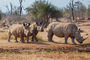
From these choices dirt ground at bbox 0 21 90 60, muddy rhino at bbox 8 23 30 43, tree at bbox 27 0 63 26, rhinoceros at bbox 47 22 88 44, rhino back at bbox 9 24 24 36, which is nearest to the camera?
dirt ground at bbox 0 21 90 60

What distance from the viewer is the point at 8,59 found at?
7.04 metres

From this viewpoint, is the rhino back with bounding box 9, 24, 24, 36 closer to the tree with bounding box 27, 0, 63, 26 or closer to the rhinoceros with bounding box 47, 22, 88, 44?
the rhinoceros with bounding box 47, 22, 88, 44

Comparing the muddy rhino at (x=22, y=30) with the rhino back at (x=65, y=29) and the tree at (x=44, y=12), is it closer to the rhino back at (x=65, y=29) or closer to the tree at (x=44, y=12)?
the rhino back at (x=65, y=29)

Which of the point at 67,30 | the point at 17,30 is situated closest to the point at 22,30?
the point at 17,30

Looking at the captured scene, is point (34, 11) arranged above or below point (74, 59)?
above

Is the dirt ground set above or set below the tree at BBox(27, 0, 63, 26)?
below

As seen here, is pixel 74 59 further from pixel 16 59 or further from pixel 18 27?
pixel 18 27

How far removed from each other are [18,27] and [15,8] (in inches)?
2010

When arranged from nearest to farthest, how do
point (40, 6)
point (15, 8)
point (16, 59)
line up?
point (16, 59) → point (40, 6) → point (15, 8)

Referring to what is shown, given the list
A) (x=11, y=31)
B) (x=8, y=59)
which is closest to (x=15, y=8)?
(x=11, y=31)

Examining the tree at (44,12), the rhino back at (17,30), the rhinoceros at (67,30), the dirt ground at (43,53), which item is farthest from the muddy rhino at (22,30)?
the tree at (44,12)

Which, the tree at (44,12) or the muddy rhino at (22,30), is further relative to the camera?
the tree at (44,12)

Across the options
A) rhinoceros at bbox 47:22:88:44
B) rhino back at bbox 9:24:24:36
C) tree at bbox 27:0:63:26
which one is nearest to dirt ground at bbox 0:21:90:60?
rhinoceros at bbox 47:22:88:44

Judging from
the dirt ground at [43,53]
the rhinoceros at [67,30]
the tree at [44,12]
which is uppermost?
the tree at [44,12]
